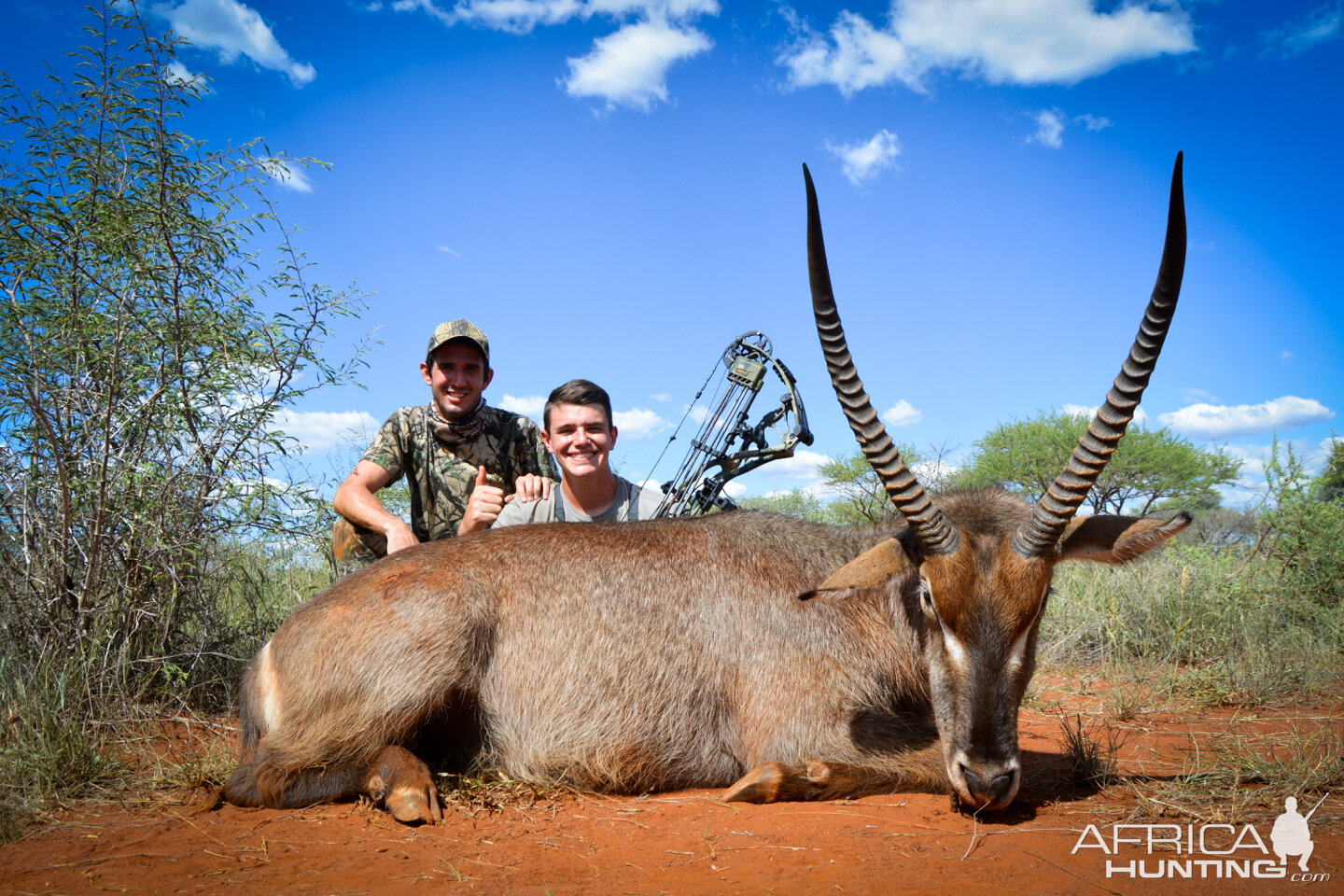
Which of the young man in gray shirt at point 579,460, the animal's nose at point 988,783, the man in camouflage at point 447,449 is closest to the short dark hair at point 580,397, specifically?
the young man in gray shirt at point 579,460

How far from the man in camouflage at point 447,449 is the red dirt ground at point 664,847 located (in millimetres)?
3520

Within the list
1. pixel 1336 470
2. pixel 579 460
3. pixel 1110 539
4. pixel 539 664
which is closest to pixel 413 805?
pixel 539 664

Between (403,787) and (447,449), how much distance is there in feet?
14.3

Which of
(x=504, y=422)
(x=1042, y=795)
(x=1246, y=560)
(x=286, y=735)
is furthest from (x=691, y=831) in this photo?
(x=1246, y=560)

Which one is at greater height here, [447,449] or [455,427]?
[455,427]

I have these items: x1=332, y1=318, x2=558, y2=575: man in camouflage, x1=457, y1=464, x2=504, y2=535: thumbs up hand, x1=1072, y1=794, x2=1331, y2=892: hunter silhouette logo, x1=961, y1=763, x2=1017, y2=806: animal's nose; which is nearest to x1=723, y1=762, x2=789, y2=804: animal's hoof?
x1=961, y1=763, x2=1017, y2=806: animal's nose

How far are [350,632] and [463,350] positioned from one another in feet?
12.6

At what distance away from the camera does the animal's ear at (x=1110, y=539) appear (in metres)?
4.02

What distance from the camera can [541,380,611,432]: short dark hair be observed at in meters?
6.41

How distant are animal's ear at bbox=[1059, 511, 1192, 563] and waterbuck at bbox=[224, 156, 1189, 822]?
0.01 m

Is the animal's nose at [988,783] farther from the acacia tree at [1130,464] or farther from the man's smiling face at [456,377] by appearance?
the acacia tree at [1130,464]

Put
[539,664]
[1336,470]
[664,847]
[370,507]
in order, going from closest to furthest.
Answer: [664,847], [539,664], [370,507], [1336,470]

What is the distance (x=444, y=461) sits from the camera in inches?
309

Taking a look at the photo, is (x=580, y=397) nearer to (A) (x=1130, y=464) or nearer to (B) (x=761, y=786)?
(B) (x=761, y=786)
